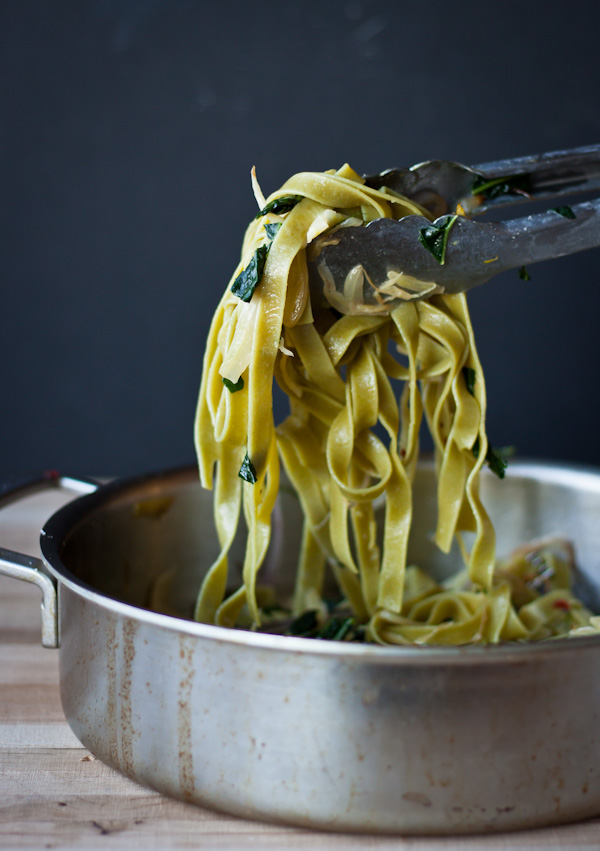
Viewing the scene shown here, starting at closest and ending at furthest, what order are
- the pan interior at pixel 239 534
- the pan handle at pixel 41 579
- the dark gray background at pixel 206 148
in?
the pan handle at pixel 41 579, the pan interior at pixel 239 534, the dark gray background at pixel 206 148

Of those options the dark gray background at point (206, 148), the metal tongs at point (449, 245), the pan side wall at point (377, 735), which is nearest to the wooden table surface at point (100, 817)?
the pan side wall at point (377, 735)

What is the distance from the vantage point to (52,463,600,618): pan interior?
146cm

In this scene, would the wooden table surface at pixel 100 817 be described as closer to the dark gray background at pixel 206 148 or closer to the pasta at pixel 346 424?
the pasta at pixel 346 424

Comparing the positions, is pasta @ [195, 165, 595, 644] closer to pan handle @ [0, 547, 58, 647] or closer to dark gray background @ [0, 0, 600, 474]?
pan handle @ [0, 547, 58, 647]

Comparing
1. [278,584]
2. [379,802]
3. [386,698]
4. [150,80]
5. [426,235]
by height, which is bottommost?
[278,584]

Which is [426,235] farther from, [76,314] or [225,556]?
[76,314]

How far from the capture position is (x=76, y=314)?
241 centimetres

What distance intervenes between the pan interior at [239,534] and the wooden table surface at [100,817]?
0.31 m

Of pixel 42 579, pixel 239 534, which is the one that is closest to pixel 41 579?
pixel 42 579

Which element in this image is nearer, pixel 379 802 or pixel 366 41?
pixel 379 802

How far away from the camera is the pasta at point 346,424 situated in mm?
1144

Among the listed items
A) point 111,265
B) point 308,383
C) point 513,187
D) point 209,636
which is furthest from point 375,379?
point 111,265

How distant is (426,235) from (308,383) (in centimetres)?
29

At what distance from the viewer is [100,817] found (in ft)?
3.06
